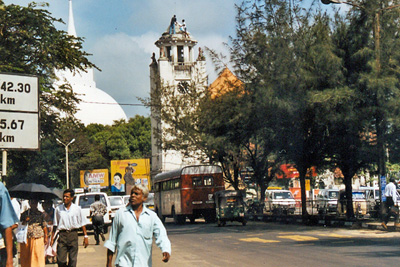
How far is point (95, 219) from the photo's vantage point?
23.6m

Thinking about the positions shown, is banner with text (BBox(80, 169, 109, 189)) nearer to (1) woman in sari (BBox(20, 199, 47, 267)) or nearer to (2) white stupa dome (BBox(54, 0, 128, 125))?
(2) white stupa dome (BBox(54, 0, 128, 125))

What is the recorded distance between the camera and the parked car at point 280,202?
4227cm

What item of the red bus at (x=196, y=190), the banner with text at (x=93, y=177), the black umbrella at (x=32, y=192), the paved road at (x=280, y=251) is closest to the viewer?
the paved road at (x=280, y=251)

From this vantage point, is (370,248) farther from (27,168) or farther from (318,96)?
(27,168)

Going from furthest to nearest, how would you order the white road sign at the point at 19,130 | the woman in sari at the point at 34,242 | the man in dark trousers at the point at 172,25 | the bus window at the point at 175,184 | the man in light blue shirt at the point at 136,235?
the man in dark trousers at the point at 172,25, the bus window at the point at 175,184, the woman in sari at the point at 34,242, the white road sign at the point at 19,130, the man in light blue shirt at the point at 136,235

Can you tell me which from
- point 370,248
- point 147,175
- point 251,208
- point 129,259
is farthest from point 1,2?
point 147,175

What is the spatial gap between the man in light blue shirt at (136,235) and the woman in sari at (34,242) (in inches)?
192

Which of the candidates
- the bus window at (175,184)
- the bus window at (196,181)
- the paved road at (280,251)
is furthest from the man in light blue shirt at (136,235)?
the bus window at (175,184)

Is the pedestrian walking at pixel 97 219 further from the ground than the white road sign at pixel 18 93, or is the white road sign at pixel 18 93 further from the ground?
the white road sign at pixel 18 93

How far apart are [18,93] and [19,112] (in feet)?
0.96

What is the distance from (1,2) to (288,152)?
50.9ft

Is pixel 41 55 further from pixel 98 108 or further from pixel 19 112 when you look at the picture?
pixel 98 108

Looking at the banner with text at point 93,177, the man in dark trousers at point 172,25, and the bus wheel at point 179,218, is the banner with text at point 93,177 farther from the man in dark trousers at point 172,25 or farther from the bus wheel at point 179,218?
the bus wheel at point 179,218

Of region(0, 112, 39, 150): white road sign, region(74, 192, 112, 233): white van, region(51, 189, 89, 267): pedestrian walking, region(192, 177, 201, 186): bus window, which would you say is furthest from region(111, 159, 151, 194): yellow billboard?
region(0, 112, 39, 150): white road sign
